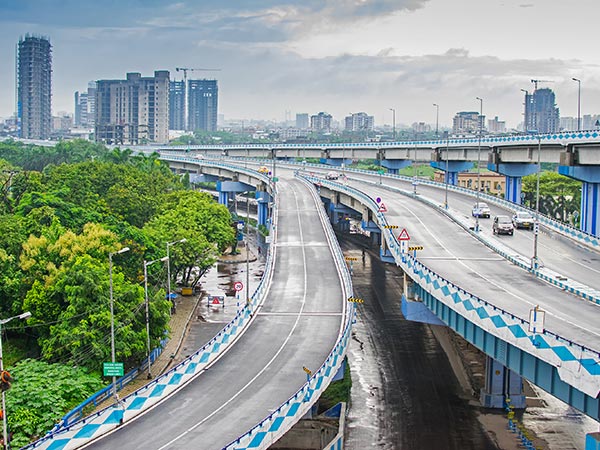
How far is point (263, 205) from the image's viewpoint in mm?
137875

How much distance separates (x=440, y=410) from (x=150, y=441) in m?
27.2

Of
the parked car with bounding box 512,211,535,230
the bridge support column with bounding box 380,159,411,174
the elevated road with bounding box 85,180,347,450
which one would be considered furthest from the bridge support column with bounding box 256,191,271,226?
the parked car with bounding box 512,211,535,230

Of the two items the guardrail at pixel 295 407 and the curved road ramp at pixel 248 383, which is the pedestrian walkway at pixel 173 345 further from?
the guardrail at pixel 295 407

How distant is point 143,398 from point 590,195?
2108 inches

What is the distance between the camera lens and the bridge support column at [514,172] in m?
107

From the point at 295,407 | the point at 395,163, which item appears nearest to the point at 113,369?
the point at 295,407

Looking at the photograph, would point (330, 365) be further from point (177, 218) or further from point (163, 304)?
point (177, 218)

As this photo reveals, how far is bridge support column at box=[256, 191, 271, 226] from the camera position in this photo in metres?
135

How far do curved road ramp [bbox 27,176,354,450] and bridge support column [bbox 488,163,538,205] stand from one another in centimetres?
4524

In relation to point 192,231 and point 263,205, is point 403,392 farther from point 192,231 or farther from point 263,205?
point 263,205

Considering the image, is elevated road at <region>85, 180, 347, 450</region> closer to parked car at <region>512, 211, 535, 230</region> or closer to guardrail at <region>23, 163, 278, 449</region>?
guardrail at <region>23, 163, 278, 449</region>

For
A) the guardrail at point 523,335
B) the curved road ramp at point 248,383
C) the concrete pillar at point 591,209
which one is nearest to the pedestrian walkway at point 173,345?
the curved road ramp at point 248,383

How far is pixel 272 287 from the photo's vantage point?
6619 cm

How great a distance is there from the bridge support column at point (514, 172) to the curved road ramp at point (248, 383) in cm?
4524
